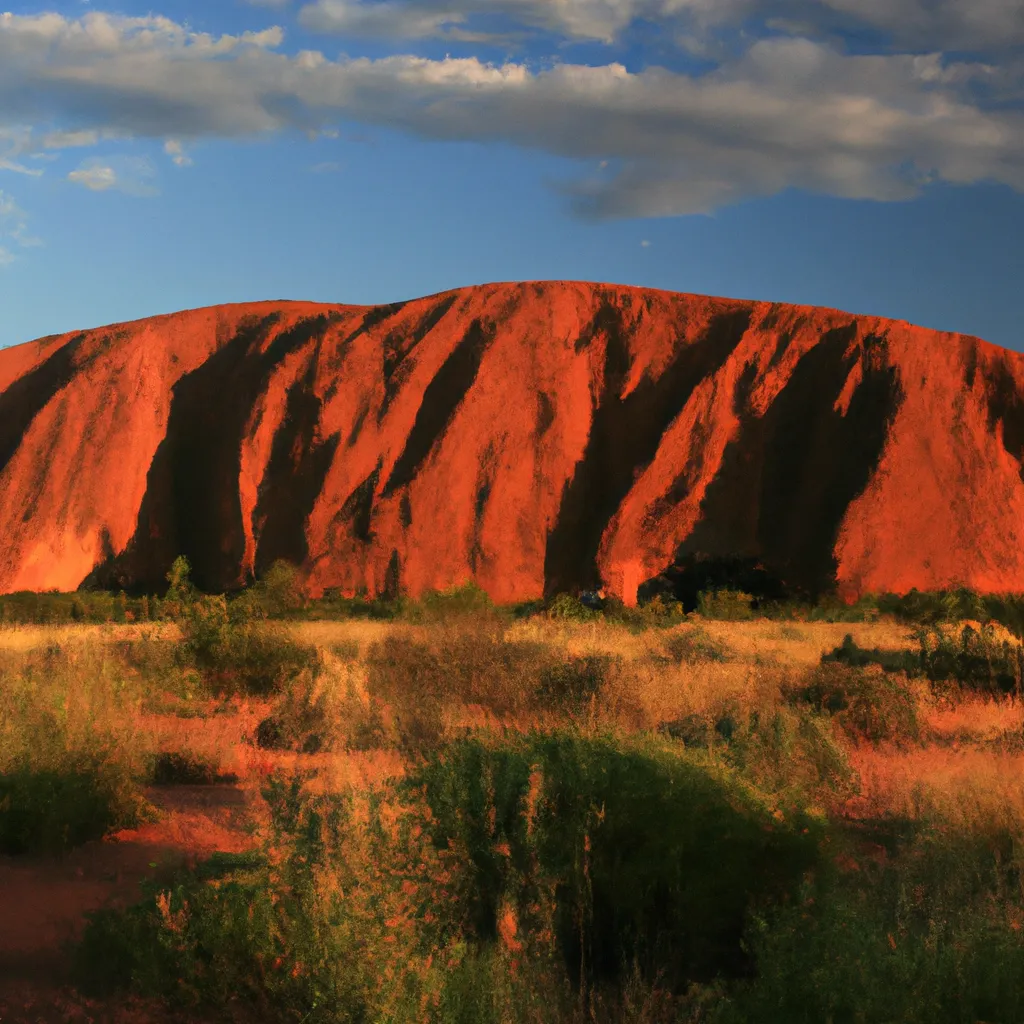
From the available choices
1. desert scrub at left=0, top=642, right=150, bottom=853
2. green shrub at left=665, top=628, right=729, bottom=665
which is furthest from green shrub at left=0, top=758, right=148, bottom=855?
green shrub at left=665, top=628, right=729, bottom=665

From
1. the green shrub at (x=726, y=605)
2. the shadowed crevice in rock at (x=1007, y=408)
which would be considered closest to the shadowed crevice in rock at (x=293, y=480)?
the green shrub at (x=726, y=605)

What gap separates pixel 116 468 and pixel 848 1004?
35.1 m

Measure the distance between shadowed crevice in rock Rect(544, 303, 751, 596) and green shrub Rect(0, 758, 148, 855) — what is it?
76.5 ft

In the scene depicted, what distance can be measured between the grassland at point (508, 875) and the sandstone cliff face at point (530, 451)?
71.4ft

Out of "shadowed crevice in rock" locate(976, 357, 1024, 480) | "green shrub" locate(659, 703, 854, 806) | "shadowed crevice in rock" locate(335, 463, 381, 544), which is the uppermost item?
"shadowed crevice in rock" locate(976, 357, 1024, 480)

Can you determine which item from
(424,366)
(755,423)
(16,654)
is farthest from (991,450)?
(16,654)

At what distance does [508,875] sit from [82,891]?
2.19m

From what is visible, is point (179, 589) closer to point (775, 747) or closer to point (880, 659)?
point (880, 659)

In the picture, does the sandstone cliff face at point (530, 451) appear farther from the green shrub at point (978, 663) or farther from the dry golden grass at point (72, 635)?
the green shrub at point (978, 663)

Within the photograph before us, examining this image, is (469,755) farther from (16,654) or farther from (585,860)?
(16,654)

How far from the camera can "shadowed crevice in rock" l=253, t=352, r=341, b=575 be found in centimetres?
3247

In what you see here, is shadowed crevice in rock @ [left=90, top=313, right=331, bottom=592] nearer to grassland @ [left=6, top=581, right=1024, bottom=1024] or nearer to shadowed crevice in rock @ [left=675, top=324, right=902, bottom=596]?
shadowed crevice in rock @ [left=675, top=324, right=902, bottom=596]

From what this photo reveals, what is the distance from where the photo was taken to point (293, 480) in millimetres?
33375

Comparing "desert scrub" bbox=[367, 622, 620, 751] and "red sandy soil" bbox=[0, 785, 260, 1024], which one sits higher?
"desert scrub" bbox=[367, 622, 620, 751]
